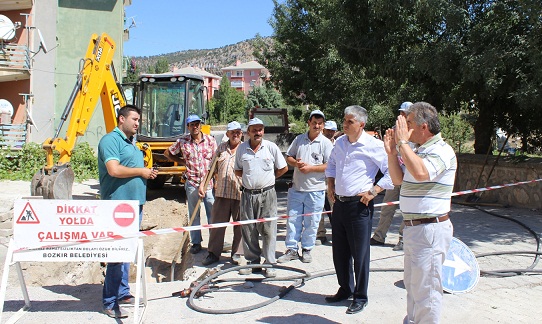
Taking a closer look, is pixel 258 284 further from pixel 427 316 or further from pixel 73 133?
pixel 73 133

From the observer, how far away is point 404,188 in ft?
13.0

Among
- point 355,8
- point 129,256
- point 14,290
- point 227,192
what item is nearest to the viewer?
point 129,256

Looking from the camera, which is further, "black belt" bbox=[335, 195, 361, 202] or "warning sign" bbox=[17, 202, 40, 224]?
"black belt" bbox=[335, 195, 361, 202]

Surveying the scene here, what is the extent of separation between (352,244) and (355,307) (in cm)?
60

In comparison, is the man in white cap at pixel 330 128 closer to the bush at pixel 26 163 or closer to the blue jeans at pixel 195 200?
the blue jeans at pixel 195 200

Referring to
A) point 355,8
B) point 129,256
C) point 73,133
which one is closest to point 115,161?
point 129,256

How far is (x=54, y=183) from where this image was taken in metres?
8.70

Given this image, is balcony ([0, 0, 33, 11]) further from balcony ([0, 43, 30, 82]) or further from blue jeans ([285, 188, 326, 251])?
blue jeans ([285, 188, 326, 251])

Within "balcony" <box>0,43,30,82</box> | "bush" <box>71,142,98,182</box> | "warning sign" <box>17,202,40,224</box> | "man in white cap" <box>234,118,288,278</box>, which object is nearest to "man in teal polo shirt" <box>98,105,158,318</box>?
"warning sign" <box>17,202,40,224</box>

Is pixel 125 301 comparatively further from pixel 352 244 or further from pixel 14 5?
pixel 14 5

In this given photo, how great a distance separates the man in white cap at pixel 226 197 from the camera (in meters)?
6.97

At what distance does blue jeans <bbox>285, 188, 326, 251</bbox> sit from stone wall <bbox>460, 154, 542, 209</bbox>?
6.29 m

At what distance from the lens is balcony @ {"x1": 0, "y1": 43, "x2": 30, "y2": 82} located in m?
21.2

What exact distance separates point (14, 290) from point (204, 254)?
8.89 feet
